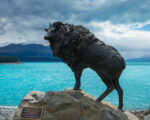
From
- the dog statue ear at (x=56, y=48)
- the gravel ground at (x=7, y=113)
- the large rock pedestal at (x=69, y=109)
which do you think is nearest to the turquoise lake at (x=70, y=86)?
the gravel ground at (x=7, y=113)

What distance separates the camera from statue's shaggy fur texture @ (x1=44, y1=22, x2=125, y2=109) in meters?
4.23

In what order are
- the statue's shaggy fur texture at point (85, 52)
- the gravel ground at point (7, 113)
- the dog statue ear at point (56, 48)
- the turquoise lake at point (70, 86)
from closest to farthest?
the statue's shaggy fur texture at point (85, 52) < the dog statue ear at point (56, 48) < the gravel ground at point (7, 113) < the turquoise lake at point (70, 86)

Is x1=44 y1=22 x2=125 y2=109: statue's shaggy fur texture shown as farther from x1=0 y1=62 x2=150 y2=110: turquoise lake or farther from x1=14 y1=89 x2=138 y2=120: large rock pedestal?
x1=0 y1=62 x2=150 y2=110: turquoise lake

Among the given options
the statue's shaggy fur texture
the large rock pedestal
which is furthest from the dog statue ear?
the large rock pedestal

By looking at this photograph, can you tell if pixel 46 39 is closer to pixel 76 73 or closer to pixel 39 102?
pixel 76 73

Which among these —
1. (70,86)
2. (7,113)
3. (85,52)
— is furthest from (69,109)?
(70,86)

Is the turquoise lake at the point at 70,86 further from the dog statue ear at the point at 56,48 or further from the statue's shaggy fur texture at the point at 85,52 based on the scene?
the dog statue ear at the point at 56,48

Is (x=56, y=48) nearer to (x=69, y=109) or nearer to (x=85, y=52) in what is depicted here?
(x=85, y=52)

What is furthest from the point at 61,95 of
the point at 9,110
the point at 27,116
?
the point at 9,110

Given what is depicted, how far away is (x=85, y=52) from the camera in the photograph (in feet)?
14.5

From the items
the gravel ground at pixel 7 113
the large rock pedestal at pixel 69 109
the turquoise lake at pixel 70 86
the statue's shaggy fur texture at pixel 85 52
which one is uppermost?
the statue's shaggy fur texture at pixel 85 52

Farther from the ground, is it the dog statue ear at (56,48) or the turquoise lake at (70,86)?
the dog statue ear at (56,48)

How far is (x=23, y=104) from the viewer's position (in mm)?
4238

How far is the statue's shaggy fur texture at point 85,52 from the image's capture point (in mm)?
4227
